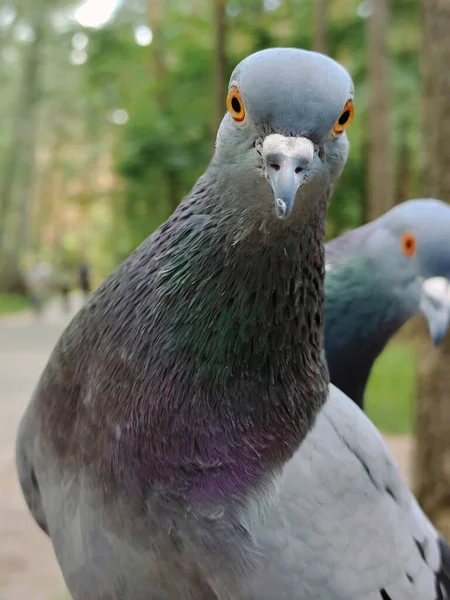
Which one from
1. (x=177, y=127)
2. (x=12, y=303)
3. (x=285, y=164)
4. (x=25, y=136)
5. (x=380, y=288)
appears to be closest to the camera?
(x=285, y=164)

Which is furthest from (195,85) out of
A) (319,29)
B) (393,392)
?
(393,392)

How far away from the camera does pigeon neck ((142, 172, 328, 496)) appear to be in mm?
1441

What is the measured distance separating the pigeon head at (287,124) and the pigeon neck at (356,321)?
44.1 inches

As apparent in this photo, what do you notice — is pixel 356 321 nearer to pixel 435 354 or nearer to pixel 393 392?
pixel 435 354

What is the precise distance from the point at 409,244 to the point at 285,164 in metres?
1.41

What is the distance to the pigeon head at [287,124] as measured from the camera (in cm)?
121

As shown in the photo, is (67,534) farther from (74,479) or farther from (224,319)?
(224,319)

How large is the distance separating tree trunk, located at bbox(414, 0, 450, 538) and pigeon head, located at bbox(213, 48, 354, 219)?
6.69 ft

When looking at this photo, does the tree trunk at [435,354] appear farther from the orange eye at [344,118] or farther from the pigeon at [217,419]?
the orange eye at [344,118]

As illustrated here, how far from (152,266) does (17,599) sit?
2892mm

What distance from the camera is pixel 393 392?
8.40 meters

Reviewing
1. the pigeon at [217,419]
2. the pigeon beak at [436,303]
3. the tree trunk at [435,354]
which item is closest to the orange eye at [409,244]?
the pigeon beak at [436,303]

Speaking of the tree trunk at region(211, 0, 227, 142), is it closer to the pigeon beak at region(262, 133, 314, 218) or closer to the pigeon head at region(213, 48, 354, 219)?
the pigeon head at region(213, 48, 354, 219)

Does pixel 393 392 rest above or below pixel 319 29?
below
